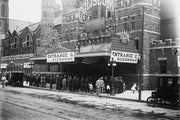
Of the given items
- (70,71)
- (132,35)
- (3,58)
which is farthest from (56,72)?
(3,58)

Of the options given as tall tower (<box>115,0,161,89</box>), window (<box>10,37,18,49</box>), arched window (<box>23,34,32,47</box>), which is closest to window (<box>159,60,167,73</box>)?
tall tower (<box>115,0,161,89</box>)

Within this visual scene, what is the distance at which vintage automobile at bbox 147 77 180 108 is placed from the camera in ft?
54.0

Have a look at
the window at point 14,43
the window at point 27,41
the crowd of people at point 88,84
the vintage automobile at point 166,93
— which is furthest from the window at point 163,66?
the window at point 14,43

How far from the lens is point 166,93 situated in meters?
16.6

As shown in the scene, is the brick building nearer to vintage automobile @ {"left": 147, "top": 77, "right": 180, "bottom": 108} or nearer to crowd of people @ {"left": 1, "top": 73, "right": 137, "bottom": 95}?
crowd of people @ {"left": 1, "top": 73, "right": 137, "bottom": 95}

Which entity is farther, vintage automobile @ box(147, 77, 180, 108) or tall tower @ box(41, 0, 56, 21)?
tall tower @ box(41, 0, 56, 21)

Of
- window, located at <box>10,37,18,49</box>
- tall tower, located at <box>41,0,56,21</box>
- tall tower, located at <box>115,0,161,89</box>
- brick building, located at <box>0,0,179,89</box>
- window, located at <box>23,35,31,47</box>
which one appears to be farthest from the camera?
tall tower, located at <box>41,0,56,21</box>

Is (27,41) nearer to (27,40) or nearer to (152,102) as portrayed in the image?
(27,40)

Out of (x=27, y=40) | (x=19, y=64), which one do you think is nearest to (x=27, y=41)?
(x=27, y=40)

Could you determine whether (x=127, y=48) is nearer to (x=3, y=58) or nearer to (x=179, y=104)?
(x=179, y=104)

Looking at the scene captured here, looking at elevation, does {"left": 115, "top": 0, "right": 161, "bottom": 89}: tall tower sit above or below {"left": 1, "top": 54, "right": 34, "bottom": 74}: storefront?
above

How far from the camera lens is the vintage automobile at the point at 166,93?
16453 millimetres

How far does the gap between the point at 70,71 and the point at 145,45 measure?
13.1m

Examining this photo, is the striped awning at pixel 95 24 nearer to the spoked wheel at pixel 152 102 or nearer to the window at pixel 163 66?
the window at pixel 163 66
